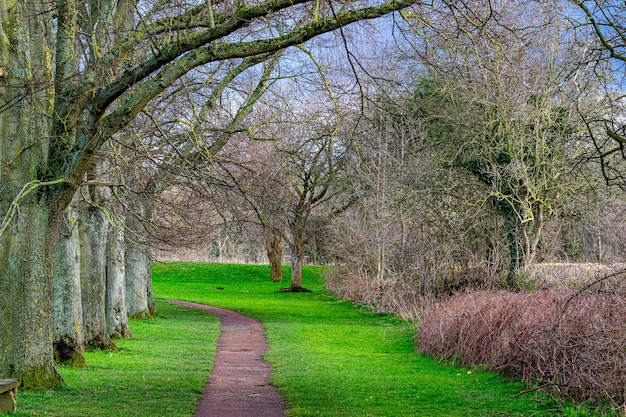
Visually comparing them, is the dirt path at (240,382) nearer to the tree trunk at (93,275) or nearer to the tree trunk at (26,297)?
the tree trunk at (26,297)

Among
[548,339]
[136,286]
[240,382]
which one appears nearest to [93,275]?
[240,382]

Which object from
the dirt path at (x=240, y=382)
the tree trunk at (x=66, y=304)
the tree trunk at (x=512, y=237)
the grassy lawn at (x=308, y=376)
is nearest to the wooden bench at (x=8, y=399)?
the grassy lawn at (x=308, y=376)

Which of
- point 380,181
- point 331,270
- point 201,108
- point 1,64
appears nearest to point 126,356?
point 201,108

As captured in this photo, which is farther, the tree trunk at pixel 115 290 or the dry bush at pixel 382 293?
the dry bush at pixel 382 293

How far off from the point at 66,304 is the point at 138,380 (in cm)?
213

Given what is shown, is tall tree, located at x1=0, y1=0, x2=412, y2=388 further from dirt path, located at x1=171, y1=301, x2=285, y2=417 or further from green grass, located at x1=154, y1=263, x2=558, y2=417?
green grass, located at x1=154, y1=263, x2=558, y2=417

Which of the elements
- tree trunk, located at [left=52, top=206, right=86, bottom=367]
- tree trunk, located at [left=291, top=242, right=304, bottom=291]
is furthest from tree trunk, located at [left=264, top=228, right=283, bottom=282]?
tree trunk, located at [left=52, top=206, right=86, bottom=367]

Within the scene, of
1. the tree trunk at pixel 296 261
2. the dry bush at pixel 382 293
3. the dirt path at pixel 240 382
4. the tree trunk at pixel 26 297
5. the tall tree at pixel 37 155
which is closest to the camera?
the tall tree at pixel 37 155

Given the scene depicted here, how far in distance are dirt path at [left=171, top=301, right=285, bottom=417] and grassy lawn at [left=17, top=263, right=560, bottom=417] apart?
0.75 feet

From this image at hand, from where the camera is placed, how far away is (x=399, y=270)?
2642cm

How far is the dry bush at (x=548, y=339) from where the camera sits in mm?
9273

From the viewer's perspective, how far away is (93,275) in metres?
16.7

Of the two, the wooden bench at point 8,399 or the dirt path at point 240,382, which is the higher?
the wooden bench at point 8,399

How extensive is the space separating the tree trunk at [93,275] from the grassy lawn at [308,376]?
0.67 meters
